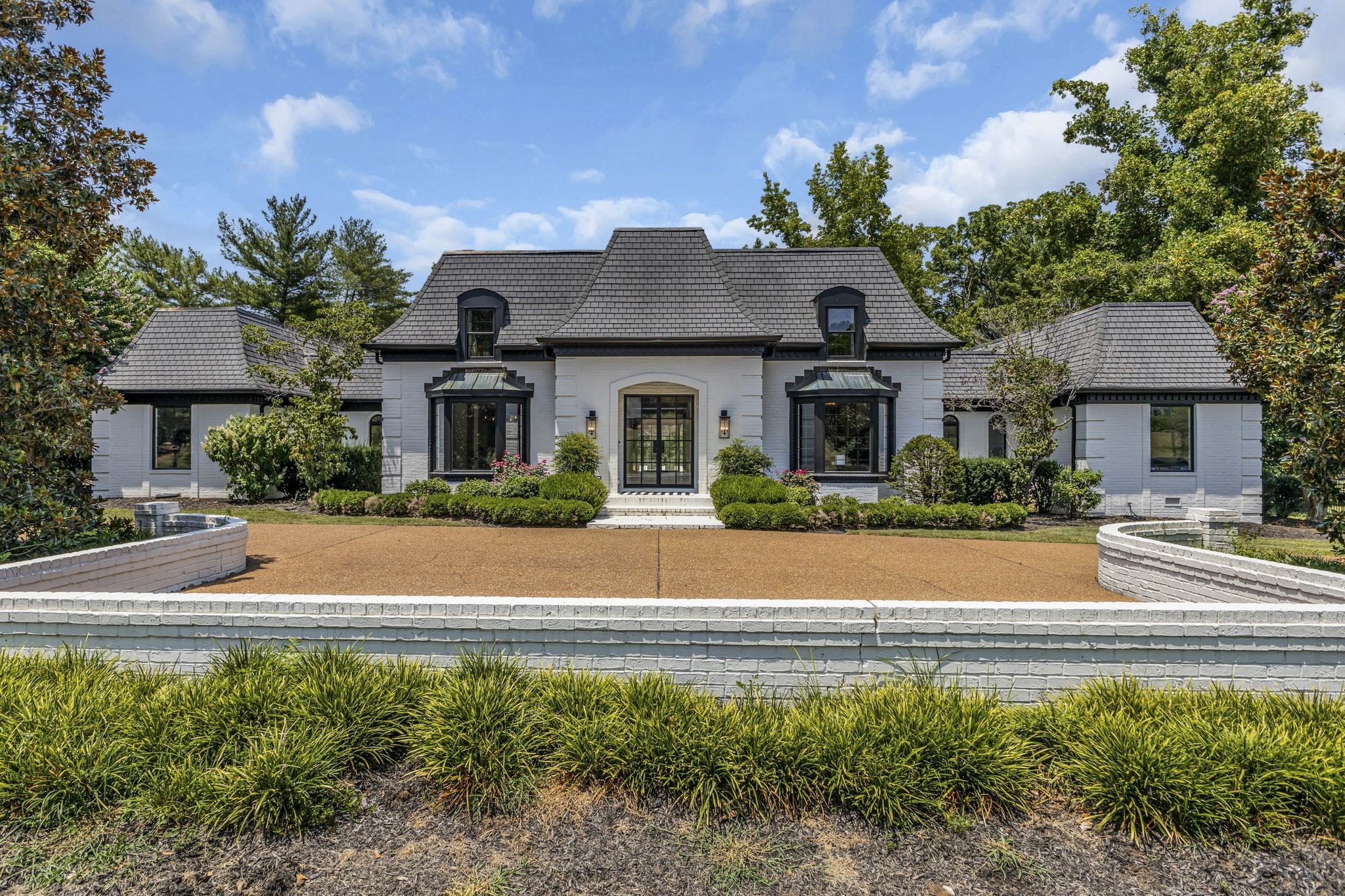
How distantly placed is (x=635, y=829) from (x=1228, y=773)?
10.4ft

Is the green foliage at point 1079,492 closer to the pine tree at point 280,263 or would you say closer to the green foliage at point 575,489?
the green foliage at point 575,489

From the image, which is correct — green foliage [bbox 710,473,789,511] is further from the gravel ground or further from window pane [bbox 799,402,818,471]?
the gravel ground

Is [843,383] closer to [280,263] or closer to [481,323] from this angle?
[481,323]

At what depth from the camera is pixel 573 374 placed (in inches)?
623

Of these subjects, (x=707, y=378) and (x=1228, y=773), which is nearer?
(x=1228, y=773)

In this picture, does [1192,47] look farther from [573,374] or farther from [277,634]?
[277,634]

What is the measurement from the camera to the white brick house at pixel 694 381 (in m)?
15.7

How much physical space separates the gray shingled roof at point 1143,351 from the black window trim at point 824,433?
331 centimetres

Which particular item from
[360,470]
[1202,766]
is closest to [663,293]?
[360,470]

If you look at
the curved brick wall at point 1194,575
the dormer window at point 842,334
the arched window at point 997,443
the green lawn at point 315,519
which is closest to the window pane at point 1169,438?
the arched window at point 997,443

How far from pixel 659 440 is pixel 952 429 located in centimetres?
1034

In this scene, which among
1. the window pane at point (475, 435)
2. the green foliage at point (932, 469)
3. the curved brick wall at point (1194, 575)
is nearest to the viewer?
the curved brick wall at point (1194, 575)

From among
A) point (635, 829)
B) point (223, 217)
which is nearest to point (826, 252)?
point (635, 829)

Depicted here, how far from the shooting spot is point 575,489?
1362cm
